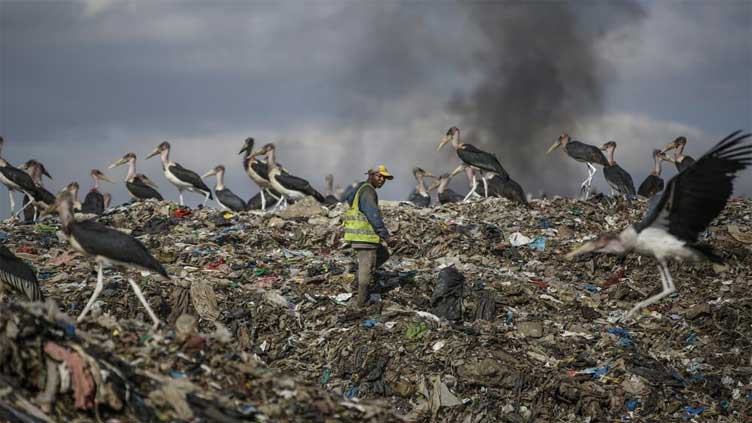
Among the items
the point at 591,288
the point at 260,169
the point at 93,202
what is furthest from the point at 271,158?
the point at 591,288

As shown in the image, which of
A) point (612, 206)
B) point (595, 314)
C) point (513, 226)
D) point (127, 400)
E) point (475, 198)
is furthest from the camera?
point (475, 198)

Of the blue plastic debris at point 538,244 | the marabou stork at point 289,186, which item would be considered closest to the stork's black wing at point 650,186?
the blue plastic debris at point 538,244

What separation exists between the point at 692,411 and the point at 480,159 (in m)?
10.4

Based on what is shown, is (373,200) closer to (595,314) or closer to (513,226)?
(595,314)

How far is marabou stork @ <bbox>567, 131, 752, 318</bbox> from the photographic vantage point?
8055 mm

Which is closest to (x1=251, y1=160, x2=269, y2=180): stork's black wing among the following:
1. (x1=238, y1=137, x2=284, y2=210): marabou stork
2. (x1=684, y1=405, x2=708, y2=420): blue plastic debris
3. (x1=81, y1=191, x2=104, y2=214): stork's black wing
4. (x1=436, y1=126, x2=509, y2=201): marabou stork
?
(x1=238, y1=137, x2=284, y2=210): marabou stork

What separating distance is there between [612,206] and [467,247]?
4.26 metres

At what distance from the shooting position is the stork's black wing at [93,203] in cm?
2060

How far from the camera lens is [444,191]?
23.3 meters

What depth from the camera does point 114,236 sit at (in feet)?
26.8

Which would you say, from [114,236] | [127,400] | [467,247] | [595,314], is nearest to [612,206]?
[467,247]

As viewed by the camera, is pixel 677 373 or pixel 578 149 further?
pixel 578 149

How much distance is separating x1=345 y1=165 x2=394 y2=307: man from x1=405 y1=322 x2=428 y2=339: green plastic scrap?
817 millimetres

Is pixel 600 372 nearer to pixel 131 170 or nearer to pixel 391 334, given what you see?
pixel 391 334
